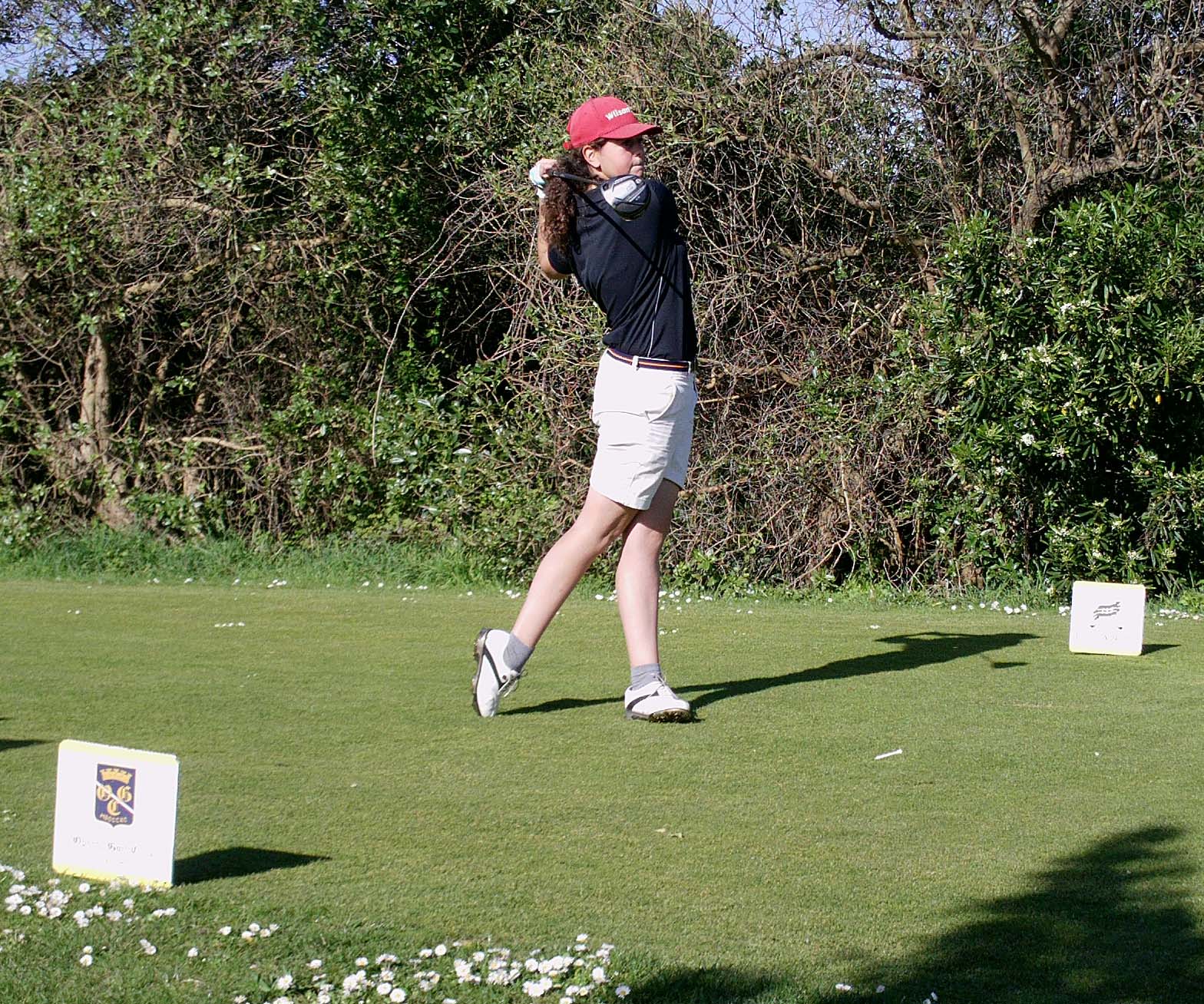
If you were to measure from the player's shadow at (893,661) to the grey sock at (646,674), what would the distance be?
0.92 feet

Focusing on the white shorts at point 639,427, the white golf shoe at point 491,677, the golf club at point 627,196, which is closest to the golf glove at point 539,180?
the golf club at point 627,196

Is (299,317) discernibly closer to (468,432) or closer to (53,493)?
(468,432)

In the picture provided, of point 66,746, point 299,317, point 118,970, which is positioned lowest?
point 118,970

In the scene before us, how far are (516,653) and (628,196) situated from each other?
5.11 feet

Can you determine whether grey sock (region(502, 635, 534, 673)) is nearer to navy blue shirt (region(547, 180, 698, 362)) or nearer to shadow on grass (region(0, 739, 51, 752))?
navy blue shirt (region(547, 180, 698, 362))

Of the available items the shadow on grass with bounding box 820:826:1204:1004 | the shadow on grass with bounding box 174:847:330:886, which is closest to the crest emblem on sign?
the shadow on grass with bounding box 174:847:330:886

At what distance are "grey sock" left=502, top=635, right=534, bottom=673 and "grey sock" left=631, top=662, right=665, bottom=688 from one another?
1.18ft

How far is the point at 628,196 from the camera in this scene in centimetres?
455

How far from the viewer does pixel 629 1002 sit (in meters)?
2.36

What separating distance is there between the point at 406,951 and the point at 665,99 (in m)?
6.76

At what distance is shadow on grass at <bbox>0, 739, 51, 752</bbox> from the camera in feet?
13.5

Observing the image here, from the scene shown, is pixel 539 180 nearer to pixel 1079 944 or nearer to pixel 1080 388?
pixel 1079 944

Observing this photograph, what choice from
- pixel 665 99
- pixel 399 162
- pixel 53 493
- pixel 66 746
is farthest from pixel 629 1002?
pixel 53 493

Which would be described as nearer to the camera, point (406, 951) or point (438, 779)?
point (406, 951)
